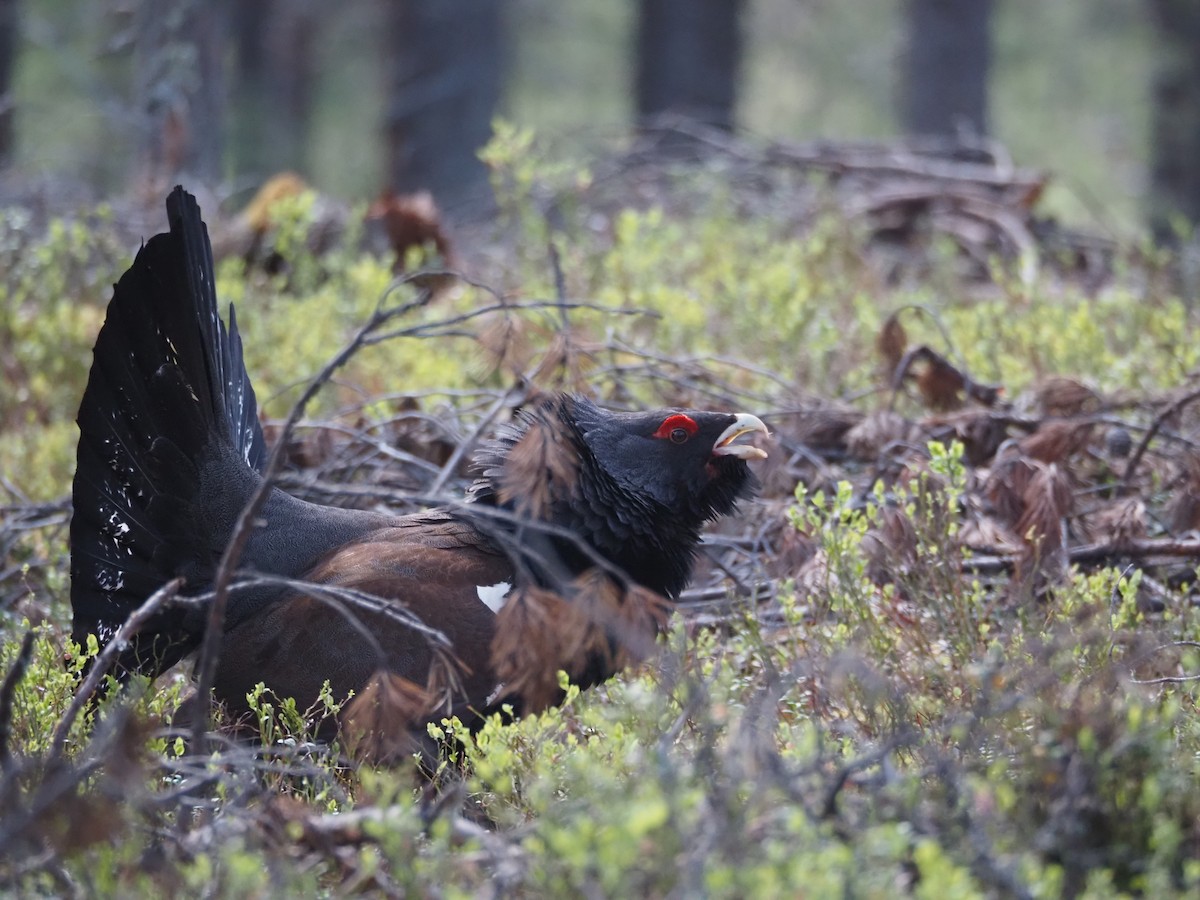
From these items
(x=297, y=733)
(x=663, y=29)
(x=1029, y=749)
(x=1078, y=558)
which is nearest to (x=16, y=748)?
(x=297, y=733)

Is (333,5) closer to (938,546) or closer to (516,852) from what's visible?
(938,546)

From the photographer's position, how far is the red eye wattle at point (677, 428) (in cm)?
399

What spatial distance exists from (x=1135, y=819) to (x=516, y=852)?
4.04ft

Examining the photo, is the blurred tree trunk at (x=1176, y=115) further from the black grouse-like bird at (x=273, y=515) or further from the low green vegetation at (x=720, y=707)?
the black grouse-like bird at (x=273, y=515)

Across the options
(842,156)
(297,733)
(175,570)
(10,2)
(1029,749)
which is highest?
(10,2)

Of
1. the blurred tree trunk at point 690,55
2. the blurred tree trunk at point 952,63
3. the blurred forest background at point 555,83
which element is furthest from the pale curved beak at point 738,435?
the blurred tree trunk at point 690,55

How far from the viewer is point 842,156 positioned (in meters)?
10.6

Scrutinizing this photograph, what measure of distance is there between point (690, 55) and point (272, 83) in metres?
9.59

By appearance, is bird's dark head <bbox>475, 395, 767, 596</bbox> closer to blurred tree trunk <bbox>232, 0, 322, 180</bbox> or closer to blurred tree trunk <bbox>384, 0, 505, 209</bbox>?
blurred tree trunk <bbox>384, 0, 505, 209</bbox>

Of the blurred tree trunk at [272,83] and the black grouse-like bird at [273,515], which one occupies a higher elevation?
the blurred tree trunk at [272,83]

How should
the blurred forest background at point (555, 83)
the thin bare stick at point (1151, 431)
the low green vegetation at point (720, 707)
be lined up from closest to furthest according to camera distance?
the low green vegetation at point (720, 707), the thin bare stick at point (1151, 431), the blurred forest background at point (555, 83)

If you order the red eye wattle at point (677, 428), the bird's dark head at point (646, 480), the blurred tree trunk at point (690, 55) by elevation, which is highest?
the blurred tree trunk at point (690, 55)

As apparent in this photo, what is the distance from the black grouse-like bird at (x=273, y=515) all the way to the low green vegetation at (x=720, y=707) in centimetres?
20

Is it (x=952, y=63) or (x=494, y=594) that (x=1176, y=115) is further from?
(x=494, y=594)
